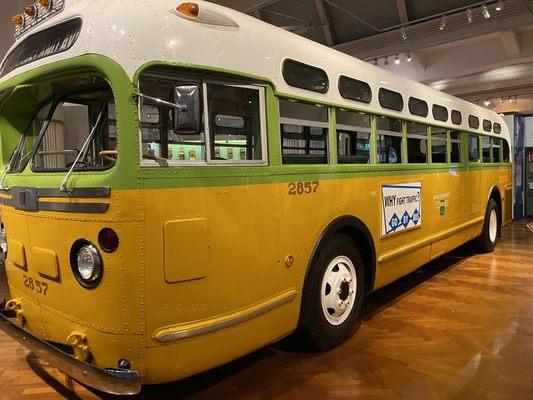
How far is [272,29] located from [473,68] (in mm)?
6522

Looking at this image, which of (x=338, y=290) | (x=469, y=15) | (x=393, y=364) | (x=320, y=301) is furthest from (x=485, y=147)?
(x=320, y=301)

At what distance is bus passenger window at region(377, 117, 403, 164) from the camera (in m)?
4.13

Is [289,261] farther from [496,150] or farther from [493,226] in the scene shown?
[496,150]

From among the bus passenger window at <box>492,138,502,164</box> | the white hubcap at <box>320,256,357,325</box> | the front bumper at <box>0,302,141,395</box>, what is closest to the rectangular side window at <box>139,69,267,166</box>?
the front bumper at <box>0,302,141,395</box>

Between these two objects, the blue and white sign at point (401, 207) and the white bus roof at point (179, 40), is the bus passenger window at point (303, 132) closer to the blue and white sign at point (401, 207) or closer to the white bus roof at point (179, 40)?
the white bus roof at point (179, 40)

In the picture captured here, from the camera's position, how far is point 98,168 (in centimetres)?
238

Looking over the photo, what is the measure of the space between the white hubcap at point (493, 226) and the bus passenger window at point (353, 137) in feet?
15.2

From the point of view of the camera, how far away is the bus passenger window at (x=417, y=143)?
4.67 m

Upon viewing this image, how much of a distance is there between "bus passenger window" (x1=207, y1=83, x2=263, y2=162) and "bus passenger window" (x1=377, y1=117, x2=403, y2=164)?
171 centimetres

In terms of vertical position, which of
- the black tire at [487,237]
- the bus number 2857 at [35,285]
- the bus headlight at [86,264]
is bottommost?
the black tire at [487,237]

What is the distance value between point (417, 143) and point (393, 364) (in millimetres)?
2527

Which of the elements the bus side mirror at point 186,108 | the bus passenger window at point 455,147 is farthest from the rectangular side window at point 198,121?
the bus passenger window at point 455,147

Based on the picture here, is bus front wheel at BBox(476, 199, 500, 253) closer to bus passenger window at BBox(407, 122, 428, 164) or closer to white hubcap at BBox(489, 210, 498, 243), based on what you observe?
white hubcap at BBox(489, 210, 498, 243)

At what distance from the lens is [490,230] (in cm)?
752
